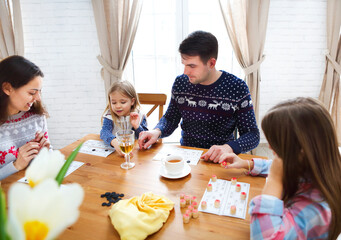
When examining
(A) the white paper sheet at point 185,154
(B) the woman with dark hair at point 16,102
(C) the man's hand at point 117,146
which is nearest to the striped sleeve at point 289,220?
(A) the white paper sheet at point 185,154

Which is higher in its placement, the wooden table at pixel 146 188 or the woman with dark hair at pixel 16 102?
the woman with dark hair at pixel 16 102

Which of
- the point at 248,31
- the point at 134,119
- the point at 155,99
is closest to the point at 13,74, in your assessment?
the point at 134,119

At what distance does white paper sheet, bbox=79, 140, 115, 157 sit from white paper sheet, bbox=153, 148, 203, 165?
0.97ft

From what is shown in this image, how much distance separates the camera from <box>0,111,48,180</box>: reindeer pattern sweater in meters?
1.29

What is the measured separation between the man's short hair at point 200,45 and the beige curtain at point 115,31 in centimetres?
147

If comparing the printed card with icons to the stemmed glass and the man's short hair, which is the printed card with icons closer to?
the stemmed glass

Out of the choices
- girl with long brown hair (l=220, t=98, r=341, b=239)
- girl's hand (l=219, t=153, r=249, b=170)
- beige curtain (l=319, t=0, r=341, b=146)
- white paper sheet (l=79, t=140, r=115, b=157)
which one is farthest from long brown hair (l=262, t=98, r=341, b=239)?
beige curtain (l=319, t=0, r=341, b=146)

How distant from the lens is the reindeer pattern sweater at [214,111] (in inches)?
60.0

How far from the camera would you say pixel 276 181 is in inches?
29.1

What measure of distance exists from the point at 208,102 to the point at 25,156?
110 centimetres

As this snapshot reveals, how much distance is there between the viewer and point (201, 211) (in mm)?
836

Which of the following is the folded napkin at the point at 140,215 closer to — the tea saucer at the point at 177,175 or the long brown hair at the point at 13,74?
the tea saucer at the point at 177,175

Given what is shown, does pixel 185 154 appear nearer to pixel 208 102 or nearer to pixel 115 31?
pixel 208 102

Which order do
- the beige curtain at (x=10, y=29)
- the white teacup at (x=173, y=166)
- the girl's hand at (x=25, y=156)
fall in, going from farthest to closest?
1. the beige curtain at (x=10, y=29)
2. the girl's hand at (x=25, y=156)
3. the white teacup at (x=173, y=166)
